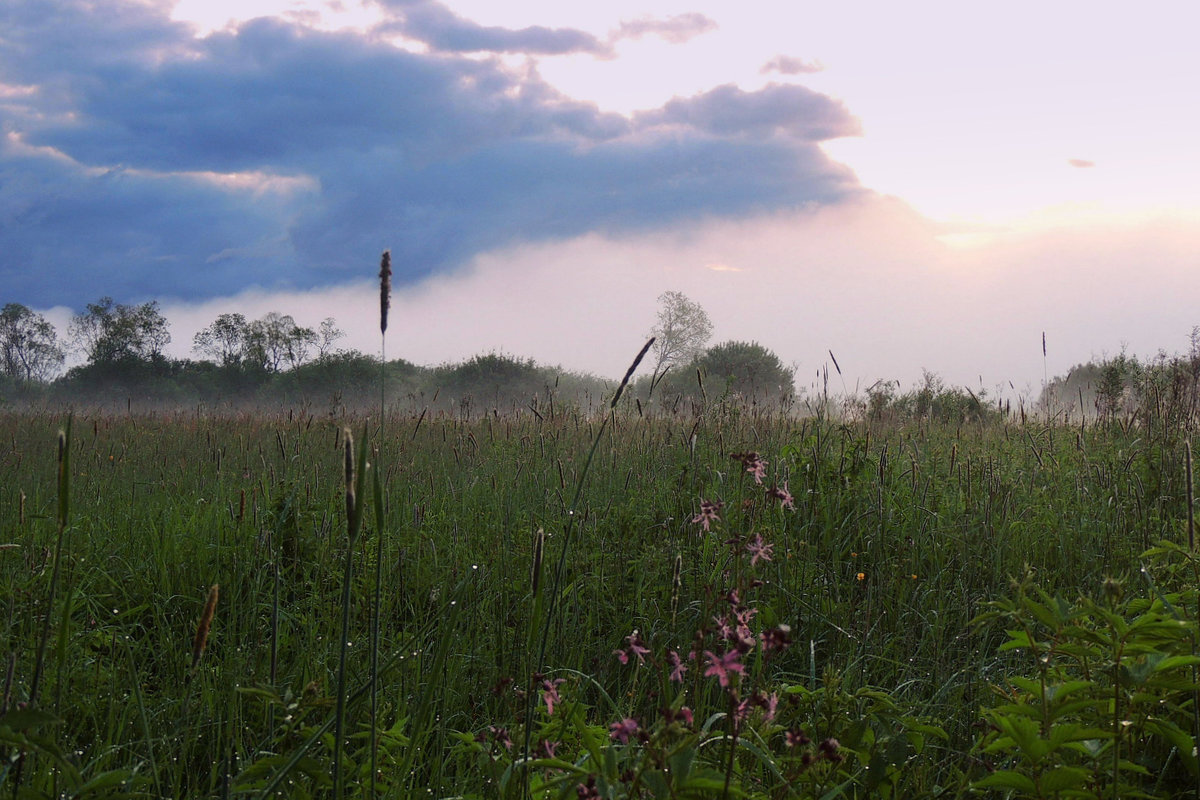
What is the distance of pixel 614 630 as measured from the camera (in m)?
3.31

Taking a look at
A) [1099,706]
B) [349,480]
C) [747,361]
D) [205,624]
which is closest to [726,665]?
[349,480]

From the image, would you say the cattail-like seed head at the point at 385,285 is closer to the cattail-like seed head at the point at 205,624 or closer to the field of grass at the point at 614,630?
the field of grass at the point at 614,630

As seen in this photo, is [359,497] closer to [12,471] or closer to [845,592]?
[845,592]

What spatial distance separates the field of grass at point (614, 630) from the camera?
134 centimetres

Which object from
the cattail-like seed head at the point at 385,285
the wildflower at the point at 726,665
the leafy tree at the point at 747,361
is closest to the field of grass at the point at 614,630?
the wildflower at the point at 726,665

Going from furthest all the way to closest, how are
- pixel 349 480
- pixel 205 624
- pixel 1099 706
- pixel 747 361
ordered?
1. pixel 747 361
2. pixel 1099 706
3. pixel 205 624
4. pixel 349 480

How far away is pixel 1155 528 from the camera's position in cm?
410

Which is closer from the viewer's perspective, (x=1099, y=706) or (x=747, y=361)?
(x=1099, y=706)

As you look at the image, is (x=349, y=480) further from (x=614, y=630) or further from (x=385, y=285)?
(x=614, y=630)

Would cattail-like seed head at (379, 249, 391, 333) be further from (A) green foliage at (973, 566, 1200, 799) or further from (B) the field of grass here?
(A) green foliage at (973, 566, 1200, 799)

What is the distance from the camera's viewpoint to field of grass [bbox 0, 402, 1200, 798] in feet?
4.40

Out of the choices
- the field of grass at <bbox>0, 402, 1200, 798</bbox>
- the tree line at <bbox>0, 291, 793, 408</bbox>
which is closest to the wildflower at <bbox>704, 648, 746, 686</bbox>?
the field of grass at <bbox>0, 402, 1200, 798</bbox>

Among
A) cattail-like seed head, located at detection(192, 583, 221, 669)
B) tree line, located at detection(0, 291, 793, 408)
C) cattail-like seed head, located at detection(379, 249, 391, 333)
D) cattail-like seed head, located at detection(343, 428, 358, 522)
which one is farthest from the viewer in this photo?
tree line, located at detection(0, 291, 793, 408)

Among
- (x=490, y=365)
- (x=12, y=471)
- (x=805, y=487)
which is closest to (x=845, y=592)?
(x=805, y=487)
